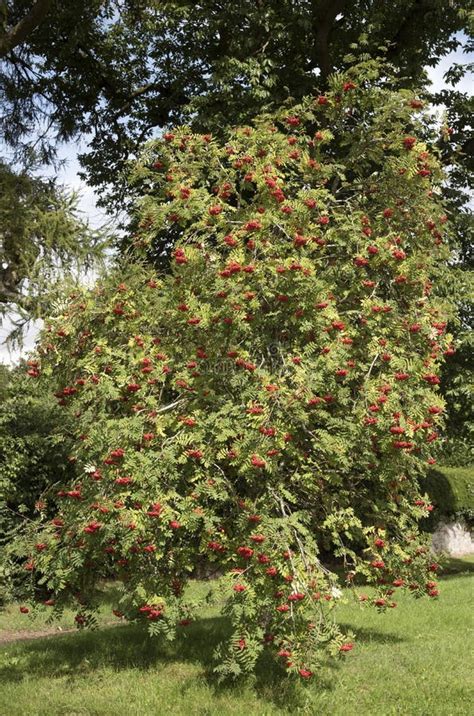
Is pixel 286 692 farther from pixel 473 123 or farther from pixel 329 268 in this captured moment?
pixel 473 123

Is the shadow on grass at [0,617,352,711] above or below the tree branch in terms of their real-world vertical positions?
below

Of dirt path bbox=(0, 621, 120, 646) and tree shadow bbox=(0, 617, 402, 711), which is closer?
tree shadow bbox=(0, 617, 402, 711)

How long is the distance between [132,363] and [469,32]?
924 cm

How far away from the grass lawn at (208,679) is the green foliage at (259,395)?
0.44 m

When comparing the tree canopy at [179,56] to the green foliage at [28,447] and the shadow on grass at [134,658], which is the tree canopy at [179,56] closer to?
the green foliage at [28,447]

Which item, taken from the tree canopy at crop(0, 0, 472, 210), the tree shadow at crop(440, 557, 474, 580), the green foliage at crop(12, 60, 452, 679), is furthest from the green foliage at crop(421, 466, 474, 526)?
the green foliage at crop(12, 60, 452, 679)

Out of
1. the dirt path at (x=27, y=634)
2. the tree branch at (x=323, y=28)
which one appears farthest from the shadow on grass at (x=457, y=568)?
the tree branch at (x=323, y=28)

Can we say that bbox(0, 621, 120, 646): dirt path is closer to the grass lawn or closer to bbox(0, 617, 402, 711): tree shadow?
the grass lawn

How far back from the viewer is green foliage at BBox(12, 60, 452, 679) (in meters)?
5.55

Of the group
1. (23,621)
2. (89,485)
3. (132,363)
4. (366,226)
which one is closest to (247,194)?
Answer: (366,226)

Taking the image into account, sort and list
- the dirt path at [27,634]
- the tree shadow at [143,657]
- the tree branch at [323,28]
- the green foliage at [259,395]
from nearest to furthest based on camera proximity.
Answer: the green foliage at [259,395] < the tree shadow at [143,657] < the dirt path at [27,634] < the tree branch at [323,28]

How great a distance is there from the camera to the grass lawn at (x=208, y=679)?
572cm

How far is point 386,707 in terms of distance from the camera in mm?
5746

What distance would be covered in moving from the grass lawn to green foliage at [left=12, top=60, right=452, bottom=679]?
445 millimetres
